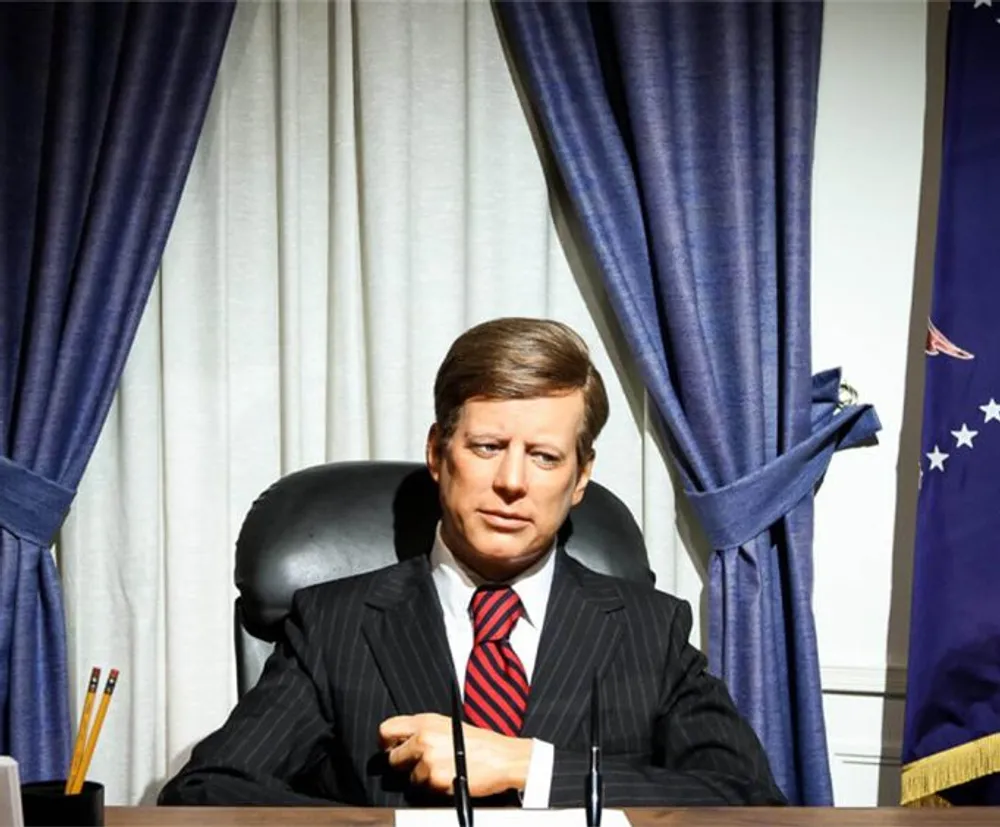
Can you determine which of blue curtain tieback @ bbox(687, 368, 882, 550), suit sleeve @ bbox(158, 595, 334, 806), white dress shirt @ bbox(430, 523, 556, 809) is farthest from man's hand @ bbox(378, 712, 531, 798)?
blue curtain tieback @ bbox(687, 368, 882, 550)

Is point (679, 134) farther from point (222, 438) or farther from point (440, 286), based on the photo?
point (222, 438)

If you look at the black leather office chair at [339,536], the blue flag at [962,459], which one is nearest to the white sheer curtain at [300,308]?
the blue flag at [962,459]

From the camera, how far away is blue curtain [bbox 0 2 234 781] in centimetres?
323

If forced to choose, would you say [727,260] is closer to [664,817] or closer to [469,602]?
[469,602]

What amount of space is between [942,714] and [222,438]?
63.6 inches

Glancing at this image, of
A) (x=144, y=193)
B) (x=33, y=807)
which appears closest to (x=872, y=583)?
(x=144, y=193)

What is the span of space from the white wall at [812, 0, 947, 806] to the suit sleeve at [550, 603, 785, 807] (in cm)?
103

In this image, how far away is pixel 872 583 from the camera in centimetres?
338

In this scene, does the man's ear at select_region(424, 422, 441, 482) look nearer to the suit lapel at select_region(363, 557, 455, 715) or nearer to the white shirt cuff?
the suit lapel at select_region(363, 557, 455, 715)

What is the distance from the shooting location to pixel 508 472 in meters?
2.28

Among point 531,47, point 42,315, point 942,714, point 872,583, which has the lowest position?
point 942,714

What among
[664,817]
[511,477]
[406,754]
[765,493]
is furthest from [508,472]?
[765,493]

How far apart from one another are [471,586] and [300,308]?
3.83ft

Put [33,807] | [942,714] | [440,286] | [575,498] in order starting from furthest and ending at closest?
[440,286]
[942,714]
[575,498]
[33,807]
